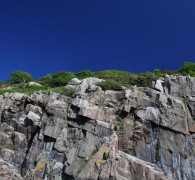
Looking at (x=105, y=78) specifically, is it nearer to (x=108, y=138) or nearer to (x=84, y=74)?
(x=84, y=74)

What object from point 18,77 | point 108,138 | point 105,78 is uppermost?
point 18,77

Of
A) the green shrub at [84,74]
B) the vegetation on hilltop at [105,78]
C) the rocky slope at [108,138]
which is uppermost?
the green shrub at [84,74]

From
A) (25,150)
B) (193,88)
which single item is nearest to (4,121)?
(25,150)

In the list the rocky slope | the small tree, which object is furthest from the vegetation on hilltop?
the rocky slope

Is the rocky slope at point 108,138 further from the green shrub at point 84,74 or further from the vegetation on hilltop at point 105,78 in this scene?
the green shrub at point 84,74

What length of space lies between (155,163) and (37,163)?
971cm

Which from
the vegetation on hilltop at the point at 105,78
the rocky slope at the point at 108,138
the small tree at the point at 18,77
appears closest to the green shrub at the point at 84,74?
the vegetation on hilltop at the point at 105,78

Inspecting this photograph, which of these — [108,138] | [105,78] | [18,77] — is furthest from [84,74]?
[108,138]

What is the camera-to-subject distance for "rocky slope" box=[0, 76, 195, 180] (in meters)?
9.45

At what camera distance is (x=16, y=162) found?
11.9 m

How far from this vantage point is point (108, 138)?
413 inches

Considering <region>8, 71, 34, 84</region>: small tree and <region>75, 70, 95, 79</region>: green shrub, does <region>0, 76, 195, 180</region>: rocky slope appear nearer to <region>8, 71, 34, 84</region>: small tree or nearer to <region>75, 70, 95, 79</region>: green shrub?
<region>75, 70, 95, 79</region>: green shrub

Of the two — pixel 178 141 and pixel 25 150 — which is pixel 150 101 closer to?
pixel 178 141

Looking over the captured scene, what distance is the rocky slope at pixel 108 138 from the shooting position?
945 centimetres
